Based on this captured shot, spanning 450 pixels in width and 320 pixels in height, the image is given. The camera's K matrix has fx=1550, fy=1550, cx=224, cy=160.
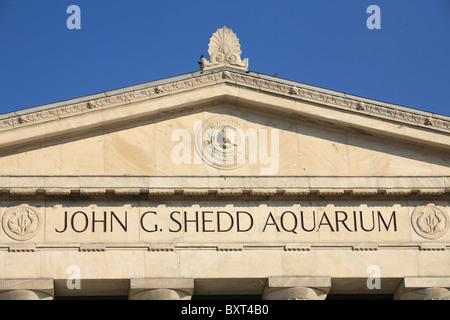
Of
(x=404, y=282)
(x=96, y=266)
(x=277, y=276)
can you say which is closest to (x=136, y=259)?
(x=96, y=266)

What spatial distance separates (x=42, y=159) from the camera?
48.2 meters

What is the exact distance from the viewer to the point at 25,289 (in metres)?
46.6

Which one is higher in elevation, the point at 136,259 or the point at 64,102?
the point at 64,102

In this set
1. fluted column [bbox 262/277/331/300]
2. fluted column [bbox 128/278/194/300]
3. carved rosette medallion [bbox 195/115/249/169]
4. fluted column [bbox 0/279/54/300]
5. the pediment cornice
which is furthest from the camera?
carved rosette medallion [bbox 195/115/249/169]

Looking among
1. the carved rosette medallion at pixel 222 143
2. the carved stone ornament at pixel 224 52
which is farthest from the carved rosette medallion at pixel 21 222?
the carved stone ornament at pixel 224 52

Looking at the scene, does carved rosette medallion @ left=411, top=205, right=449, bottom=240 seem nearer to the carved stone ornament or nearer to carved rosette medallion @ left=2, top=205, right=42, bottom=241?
the carved stone ornament

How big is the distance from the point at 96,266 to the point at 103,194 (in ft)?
7.40

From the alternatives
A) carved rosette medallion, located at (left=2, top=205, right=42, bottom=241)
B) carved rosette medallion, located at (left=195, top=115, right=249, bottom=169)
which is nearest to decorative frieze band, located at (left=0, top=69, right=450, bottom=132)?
carved rosette medallion, located at (left=195, top=115, right=249, bottom=169)

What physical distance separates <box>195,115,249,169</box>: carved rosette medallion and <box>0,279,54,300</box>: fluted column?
21.0 feet

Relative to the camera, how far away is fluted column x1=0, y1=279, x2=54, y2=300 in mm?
46438

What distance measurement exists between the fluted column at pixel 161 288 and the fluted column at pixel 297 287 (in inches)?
98.6
